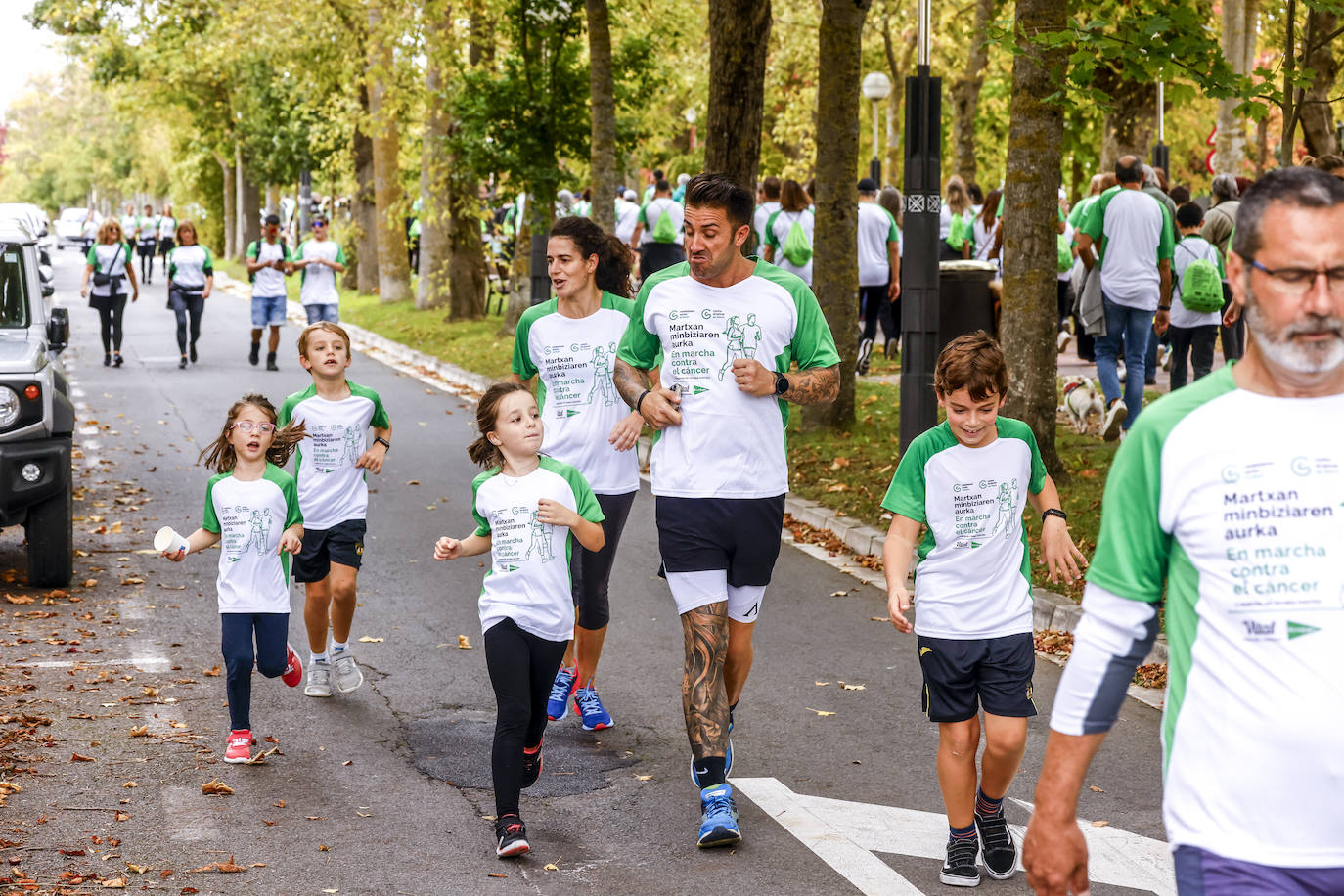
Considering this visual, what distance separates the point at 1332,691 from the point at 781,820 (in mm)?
3163

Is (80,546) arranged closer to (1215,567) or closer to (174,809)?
(174,809)

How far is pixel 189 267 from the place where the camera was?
70.6ft

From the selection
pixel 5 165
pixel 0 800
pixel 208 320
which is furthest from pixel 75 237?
pixel 5 165

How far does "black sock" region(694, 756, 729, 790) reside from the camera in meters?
5.35

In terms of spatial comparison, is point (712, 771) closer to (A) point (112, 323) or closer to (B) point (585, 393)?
(B) point (585, 393)

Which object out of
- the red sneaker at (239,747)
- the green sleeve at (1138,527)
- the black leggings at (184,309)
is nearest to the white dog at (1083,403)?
the red sneaker at (239,747)

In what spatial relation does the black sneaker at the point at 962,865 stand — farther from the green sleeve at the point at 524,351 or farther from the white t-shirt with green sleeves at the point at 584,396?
the green sleeve at the point at 524,351

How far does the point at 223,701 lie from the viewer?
7133mm

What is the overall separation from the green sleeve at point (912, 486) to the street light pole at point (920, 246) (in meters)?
5.86

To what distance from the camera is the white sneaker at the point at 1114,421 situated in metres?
12.8

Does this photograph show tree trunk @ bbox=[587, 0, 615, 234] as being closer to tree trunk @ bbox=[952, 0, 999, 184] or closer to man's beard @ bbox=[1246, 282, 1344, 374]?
tree trunk @ bbox=[952, 0, 999, 184]

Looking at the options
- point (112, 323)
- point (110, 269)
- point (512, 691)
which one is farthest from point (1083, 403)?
point (112, 323)

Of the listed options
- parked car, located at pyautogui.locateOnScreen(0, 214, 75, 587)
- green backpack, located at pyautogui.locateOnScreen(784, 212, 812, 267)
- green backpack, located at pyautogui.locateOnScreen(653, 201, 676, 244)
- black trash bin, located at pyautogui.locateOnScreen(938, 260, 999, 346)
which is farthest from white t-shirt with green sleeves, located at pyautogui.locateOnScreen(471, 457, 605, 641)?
green backpack, located at pyautogui.locateOnScreen(653, 201, 676, 244)

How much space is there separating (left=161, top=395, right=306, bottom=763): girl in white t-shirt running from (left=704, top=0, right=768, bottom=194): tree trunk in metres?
7.47
